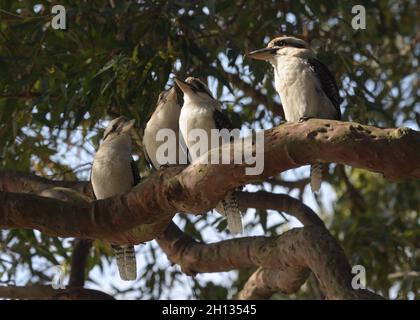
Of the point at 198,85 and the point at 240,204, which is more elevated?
the point at 198,85

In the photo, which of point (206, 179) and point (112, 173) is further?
point (112, 173)

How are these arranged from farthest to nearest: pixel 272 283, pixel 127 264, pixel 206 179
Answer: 1. pixel 272 283
2. pixel 127 264
3. pixel 206 179

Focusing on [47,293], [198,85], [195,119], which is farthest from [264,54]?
[47,293]

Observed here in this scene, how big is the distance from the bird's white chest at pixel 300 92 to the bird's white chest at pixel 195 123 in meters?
0.38

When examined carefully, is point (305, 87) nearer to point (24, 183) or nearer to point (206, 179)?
point (206, 179)

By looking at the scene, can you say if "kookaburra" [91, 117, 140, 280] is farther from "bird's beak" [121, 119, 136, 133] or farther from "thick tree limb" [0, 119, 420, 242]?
"thick tree limb" [0, 119, 420, 242]

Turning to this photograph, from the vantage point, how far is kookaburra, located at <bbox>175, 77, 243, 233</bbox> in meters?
4.50

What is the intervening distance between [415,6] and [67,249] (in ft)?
13.1

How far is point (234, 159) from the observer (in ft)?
10.8

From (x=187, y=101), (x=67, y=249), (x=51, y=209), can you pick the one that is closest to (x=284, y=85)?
(x=187, y=101)

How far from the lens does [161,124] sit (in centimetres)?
476

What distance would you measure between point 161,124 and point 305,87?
819 mm

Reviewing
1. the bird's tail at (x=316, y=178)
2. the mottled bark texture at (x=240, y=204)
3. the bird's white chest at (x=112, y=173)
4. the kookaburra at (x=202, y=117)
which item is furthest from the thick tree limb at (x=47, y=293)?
the bird's tail at (x=316, y=178)
